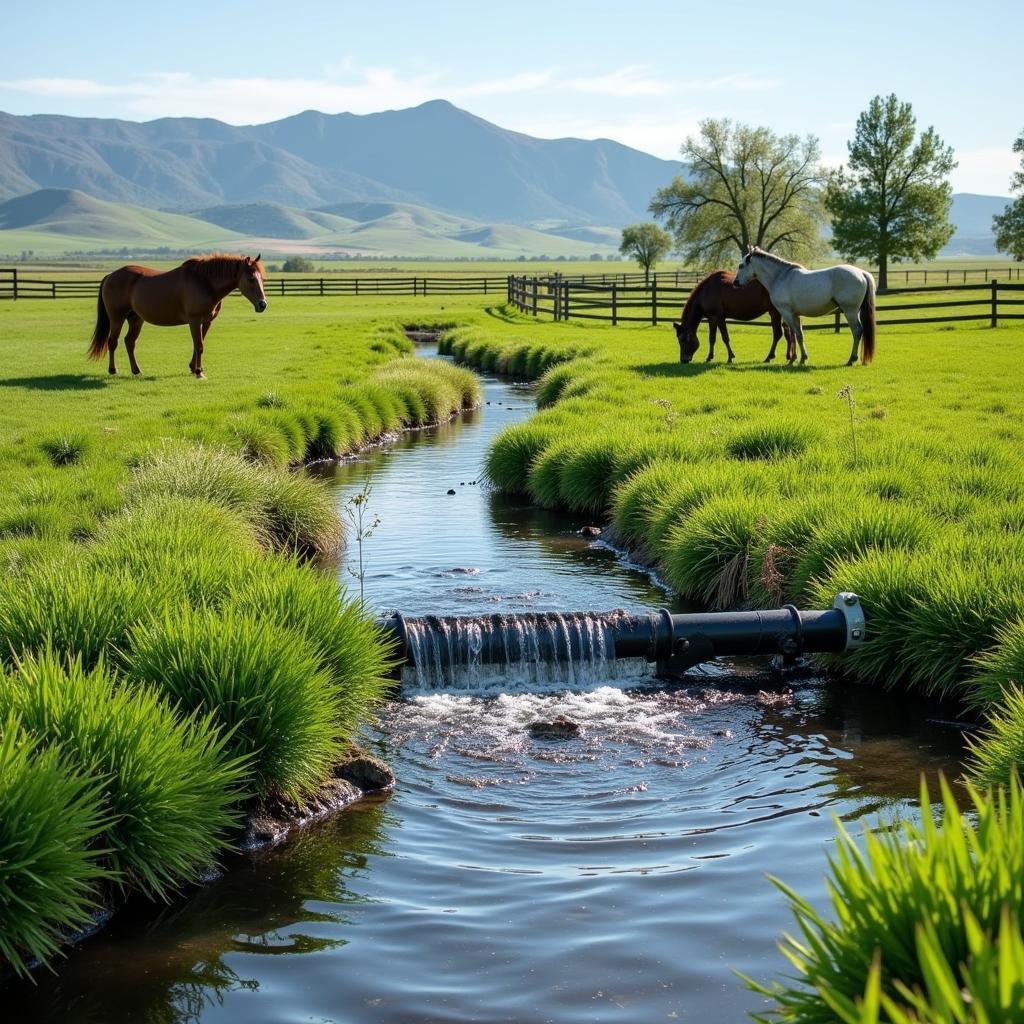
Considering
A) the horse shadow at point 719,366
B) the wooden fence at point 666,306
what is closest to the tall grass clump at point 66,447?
the horse shadow at point 719,366

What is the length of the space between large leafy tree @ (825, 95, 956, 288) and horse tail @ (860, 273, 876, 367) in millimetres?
47058

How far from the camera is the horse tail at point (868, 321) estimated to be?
2495 cm

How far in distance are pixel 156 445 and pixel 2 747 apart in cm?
1085

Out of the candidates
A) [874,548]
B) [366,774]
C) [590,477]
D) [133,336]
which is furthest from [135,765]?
[133,336]

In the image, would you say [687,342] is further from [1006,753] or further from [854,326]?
[1006,753]

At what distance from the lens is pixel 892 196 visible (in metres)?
71.4

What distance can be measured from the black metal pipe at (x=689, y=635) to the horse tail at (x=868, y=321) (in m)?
17.1

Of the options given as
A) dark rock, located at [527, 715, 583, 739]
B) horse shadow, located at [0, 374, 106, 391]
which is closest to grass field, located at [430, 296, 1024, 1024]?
dark rock, located at [527, 715, 583, 739]

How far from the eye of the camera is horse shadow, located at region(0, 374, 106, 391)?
2222cm

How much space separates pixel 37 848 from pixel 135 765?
67cm

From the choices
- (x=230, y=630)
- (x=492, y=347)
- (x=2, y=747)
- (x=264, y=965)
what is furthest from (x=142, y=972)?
(x=492, y=347)

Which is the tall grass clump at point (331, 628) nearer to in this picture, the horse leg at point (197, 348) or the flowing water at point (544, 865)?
the flowing water at point (544, 865)

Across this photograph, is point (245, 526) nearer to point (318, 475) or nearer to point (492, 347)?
point (318, 475)

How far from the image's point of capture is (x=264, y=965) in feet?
17.0
